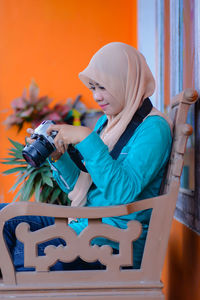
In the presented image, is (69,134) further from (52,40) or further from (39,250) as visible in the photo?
(52,40)

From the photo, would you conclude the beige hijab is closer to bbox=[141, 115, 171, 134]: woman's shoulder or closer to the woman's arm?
bbox=[141, 115, 171, 134]: woman's shoulder

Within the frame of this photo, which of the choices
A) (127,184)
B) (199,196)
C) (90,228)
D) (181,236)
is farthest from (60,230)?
(181,236)

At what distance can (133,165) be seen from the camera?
1151mm

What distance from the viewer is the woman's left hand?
3.74ft

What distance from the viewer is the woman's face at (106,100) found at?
1342mm

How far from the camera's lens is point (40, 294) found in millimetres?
1027

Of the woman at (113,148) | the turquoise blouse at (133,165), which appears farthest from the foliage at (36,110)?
the turquoise blouse at (133,165)

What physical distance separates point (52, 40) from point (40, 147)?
276cm

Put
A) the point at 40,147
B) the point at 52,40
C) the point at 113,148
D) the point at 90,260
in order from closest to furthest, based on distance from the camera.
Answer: the point at 90,260, the point at 40,147, the point at 113,148, the point at 52,40

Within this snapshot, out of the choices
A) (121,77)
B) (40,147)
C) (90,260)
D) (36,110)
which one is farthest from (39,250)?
(36,110)

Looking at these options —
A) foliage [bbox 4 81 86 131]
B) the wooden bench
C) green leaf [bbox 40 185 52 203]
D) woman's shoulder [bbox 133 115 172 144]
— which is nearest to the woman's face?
woman's shoulder [bbox 133 115 172 144]

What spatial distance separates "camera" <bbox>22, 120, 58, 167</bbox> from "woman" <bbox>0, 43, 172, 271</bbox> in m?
0.02

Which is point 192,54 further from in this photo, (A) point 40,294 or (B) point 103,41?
(B) point 103,41

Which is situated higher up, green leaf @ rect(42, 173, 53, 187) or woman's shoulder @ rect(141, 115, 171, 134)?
woman's shoulder @ rect(141, 115, 171, 134)
